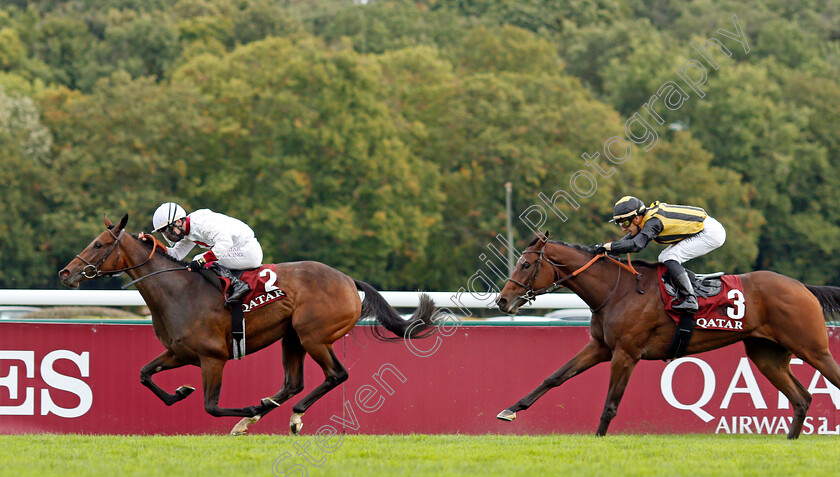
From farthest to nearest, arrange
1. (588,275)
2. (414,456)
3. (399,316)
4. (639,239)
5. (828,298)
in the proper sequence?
1. (399,316)
2. (828,298)
3. (588,275)
4. (639,239)
5. (414,456)

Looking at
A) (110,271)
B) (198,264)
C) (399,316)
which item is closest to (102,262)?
(110,271)

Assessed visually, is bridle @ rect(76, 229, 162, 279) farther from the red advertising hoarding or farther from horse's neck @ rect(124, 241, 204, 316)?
the red advertising hoarding

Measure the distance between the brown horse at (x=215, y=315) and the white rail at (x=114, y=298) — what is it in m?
1.19

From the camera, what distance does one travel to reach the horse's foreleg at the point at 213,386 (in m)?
8.13

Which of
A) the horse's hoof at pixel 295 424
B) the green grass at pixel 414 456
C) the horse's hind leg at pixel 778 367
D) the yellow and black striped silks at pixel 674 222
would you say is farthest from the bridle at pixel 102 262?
the horse's hind leg at pixel 778 367

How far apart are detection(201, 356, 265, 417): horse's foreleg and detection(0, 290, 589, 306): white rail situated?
5.78 feet

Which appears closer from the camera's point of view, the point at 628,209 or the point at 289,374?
the point at 628,209

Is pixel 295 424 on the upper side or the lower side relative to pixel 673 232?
lower

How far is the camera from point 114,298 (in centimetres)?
1009

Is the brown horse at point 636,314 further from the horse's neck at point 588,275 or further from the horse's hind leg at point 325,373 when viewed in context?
the horse's hind leg at point 325,373

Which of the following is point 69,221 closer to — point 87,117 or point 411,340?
point 87,117

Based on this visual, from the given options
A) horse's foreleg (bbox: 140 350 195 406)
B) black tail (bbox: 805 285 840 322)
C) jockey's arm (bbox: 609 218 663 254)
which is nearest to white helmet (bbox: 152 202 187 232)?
horse's foreleg (bbox: 140 350 195 406)

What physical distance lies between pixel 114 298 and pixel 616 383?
4776 mm

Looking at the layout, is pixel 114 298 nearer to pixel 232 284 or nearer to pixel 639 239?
pixel 232 284
